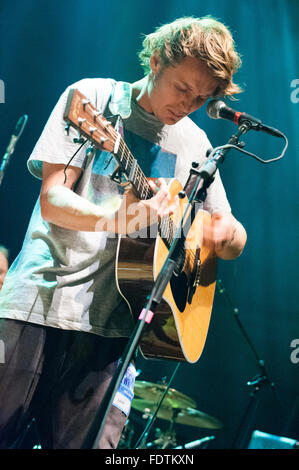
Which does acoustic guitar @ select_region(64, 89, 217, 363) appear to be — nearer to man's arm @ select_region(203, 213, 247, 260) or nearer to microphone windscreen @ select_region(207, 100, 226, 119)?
man's arm @ select_region(203, 213, 247, 260)

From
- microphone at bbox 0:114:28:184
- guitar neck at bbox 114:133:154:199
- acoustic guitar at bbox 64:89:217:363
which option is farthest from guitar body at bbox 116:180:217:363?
microphone at bbox 0:114:28:184

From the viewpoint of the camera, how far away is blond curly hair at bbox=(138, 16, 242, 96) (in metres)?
1.98

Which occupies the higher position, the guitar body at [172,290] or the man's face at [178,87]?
the man's face at [178,87]

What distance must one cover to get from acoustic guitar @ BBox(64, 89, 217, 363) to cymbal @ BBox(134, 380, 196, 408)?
2354 mm

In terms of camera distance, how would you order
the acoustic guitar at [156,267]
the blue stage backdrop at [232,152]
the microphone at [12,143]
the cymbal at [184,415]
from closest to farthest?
the acoustic guitar at [156,267], the microphone at [12,143], the blue stage backdrop at [232,152], the cymbal at [184,415]

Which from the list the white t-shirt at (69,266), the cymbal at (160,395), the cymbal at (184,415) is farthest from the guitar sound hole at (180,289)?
the cymbal at (184,415)

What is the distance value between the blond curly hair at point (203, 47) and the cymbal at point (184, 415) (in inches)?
147

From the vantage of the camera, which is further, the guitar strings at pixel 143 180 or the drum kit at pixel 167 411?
the drum kit at pixel 167 411

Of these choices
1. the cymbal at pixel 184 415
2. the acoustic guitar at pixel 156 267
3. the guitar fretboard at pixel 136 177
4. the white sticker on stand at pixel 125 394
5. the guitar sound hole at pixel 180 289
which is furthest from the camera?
the cymbal at pixel 184 415

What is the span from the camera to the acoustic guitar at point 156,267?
1.53 m

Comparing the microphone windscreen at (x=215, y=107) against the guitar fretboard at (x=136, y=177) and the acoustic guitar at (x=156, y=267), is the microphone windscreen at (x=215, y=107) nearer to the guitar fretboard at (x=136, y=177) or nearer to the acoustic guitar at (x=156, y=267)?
the acoustic guitar at (x=156, y=267)

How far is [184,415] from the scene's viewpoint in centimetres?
500

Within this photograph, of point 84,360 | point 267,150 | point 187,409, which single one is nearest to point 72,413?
point 84,360

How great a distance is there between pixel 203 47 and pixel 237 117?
1.21 ft
